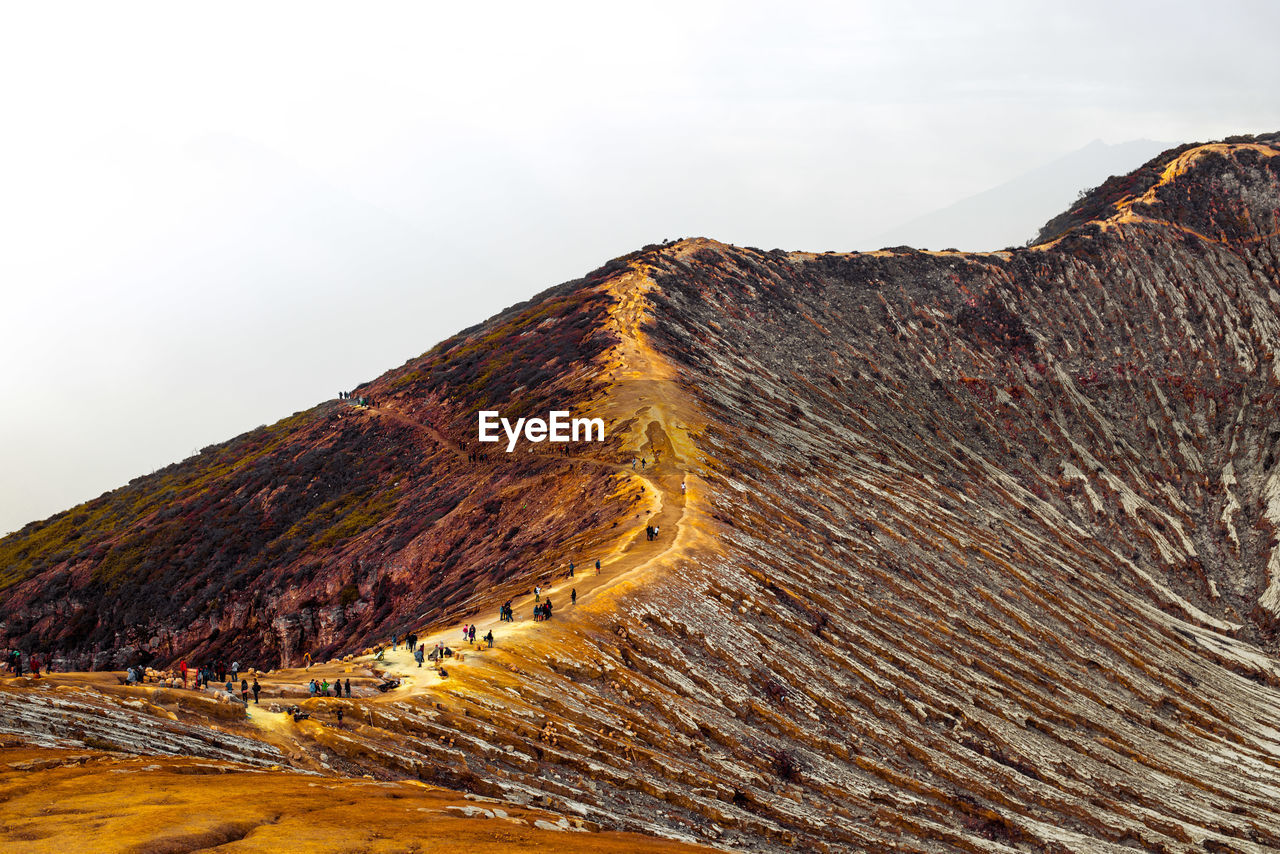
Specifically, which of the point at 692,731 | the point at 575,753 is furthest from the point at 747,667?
the point at 575,753

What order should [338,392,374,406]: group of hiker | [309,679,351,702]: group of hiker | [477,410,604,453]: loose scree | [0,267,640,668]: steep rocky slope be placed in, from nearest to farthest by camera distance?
1. [309,679,351,702]: group of hiker
2. [0,267,640,668]: steep rocky slope
3. [477,410,604,453]: loose scree
4. [338,392,374,406]: group of hiker

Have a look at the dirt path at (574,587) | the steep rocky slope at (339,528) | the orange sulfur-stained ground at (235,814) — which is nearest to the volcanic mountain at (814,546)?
the dirt path at (574,587)

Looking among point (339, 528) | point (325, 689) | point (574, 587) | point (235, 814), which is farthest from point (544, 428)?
point (235, 814)

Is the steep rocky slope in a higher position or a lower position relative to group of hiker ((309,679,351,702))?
higher

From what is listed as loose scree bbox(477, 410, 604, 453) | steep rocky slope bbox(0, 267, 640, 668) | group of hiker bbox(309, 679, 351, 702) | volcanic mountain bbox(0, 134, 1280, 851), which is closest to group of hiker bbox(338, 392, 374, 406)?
steep rocky slope bbox(0, 267, 640, 668)

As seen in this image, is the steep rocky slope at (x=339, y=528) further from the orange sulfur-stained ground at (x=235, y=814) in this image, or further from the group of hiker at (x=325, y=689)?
the orange sulfur-stained ground at (x=235, y=814)

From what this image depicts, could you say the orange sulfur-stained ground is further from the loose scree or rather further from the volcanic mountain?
the loose scree
